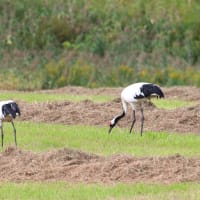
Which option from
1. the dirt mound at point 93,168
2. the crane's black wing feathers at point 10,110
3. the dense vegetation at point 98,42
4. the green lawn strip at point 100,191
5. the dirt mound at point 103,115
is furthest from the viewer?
the dense vegetation at point 98,42

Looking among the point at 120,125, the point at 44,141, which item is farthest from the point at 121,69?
the point at 44,141

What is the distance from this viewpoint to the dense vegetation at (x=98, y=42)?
107 ft

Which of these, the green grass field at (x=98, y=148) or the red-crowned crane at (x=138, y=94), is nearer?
the green grass field at (x=98, y=148)

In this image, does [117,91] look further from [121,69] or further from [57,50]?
[57,50]

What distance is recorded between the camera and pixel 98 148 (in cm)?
1775

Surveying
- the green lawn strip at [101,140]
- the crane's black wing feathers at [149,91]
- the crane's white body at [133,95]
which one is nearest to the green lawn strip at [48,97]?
the crane's white body at [133,95]

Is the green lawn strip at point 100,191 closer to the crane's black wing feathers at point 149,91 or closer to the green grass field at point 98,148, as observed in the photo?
the green grass field at point 98,148

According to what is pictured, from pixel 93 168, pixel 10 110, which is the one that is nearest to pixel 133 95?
pixel 10 110

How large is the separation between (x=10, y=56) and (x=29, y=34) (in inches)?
88.1

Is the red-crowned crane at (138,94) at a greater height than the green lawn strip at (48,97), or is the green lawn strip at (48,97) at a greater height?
the red-crowned crane at (138,94)

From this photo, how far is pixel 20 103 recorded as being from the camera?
24016 millimetres

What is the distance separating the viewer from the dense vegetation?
1284 inches

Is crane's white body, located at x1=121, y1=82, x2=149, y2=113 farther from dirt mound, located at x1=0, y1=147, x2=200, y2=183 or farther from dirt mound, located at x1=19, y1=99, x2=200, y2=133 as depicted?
dirt mound, located at x1=0, y1=147, x2=200, y2=183

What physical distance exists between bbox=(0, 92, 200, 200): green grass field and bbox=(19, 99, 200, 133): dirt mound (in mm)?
709
